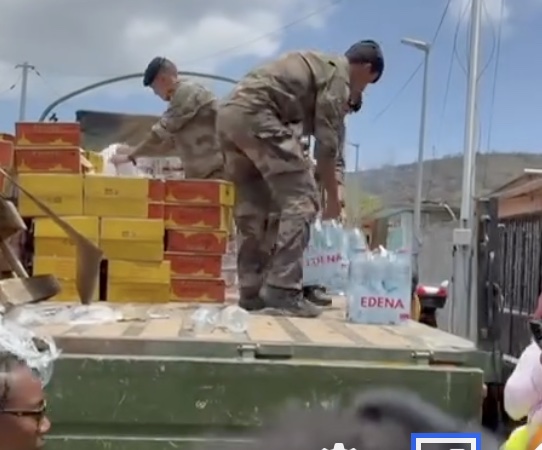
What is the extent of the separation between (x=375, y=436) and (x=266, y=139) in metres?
3.31

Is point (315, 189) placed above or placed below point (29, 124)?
below

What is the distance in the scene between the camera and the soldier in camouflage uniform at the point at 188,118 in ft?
24.2

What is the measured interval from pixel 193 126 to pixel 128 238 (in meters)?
1.87

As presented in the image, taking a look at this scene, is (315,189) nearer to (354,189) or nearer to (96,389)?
(96,389)

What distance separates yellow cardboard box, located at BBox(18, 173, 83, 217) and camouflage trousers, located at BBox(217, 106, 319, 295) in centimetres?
121

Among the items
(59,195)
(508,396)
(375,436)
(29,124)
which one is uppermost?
(29,124)

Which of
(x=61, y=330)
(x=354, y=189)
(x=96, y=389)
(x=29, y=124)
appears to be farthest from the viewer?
(x=354, y=189)

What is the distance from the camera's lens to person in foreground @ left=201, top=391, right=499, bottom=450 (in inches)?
49.2

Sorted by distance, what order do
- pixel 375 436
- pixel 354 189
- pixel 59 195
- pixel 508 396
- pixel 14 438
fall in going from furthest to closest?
pixel 354 189
pixel 59 195
pixel 508 396
pixel 14 438
pixel 375 436

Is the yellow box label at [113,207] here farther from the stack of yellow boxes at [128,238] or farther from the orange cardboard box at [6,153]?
the orange cardboard box at [6,153]

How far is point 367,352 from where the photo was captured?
2760 mm

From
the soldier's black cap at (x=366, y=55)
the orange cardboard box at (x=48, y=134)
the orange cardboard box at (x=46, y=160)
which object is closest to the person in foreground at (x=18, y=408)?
the soldier's black cap at (x=366, y=55)

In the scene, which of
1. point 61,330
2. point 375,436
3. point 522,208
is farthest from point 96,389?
point 522,208
